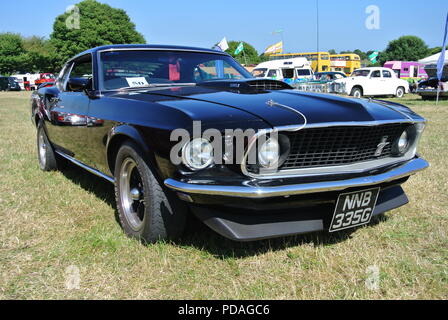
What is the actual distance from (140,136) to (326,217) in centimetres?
117

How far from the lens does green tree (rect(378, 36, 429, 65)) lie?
69.2 metres

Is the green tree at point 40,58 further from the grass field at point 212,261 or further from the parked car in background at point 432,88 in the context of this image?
the grass field at point 212,261

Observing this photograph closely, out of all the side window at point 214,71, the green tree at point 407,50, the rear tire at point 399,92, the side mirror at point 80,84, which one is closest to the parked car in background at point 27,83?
the rear tire at point 399,92

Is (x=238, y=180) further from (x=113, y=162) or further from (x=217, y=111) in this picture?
(x=113, y=162)

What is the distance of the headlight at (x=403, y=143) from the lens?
2.66 m

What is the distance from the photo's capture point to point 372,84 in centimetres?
1723

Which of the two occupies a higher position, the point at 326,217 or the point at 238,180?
the point at 238,180

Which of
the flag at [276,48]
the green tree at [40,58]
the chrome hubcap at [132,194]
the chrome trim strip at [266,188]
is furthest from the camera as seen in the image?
the green tree at [40,58]

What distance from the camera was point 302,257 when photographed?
7.63ft

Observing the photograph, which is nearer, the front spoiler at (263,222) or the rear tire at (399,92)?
the front spoiler at (263,222)

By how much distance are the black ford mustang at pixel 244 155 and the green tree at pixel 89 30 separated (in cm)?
4473

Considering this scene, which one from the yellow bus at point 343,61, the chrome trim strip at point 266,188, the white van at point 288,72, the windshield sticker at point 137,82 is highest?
the yellow bus at point 343,61
